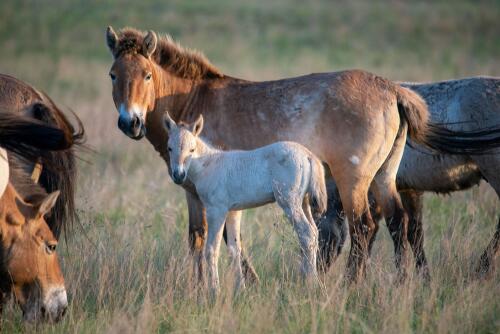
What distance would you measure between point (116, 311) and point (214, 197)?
1252mm

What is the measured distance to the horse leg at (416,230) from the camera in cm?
671

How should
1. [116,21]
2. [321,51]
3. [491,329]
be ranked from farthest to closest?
[116,21] → [321,51] → [491,329]

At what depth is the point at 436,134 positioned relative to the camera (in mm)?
6504

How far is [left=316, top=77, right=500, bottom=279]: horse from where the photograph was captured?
22.5 feet

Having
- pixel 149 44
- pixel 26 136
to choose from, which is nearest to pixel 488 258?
pixel 149 44

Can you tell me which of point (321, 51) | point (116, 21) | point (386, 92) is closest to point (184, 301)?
point (386, 92)

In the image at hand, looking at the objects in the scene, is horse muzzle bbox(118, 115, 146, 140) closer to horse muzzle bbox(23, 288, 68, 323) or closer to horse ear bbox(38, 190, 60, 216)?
horse ear bbox(38, 190, 60, 216)

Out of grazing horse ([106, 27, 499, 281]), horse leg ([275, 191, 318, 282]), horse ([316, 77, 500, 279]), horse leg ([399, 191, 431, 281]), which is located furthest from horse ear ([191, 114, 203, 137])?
horse leg ([399, 191, 431, 281])

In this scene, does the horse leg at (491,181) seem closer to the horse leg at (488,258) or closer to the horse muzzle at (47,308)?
the horse leg at (488,258)

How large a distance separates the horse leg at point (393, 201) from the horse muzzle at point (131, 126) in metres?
2.19

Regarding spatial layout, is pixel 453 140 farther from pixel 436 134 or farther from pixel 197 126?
pixel 197 126

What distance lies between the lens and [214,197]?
19.6 ft

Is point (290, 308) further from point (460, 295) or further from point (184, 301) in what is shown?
point (460, 295)

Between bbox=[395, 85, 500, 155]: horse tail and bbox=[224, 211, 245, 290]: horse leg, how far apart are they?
1.74m
